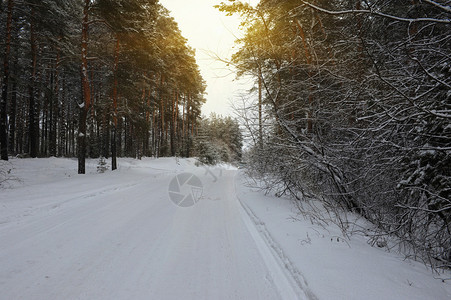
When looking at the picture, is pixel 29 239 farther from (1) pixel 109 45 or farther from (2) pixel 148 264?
(1) pixel 109 45

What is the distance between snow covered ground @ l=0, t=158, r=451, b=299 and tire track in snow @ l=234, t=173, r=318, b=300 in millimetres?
13

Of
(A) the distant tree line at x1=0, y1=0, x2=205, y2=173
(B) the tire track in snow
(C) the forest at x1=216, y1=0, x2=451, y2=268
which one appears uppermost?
(A) the distant tree line at x1=0, y1=0, x2=205, y2=173

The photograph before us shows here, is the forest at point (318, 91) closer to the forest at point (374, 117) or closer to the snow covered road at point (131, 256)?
the forest at point (374, 117)

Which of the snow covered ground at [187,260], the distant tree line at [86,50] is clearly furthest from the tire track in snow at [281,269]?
the distant tree line at [86,50]

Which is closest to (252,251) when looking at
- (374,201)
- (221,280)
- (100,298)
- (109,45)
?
(221,280)

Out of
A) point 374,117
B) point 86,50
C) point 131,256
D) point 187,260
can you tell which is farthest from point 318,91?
point 86,50

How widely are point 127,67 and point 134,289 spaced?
15.7 m

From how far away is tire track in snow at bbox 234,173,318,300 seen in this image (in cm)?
231

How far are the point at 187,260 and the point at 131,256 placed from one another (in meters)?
0.77

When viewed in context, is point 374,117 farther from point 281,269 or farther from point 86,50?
point 86,50

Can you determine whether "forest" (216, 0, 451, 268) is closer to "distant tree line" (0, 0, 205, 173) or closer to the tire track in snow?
the tire track in snow

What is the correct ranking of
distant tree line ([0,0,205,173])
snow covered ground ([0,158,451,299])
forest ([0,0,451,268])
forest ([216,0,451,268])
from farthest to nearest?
1. distant tree line ([0,0,205,173])
2. forest ([0,0,451,268])
3. forest ([216,0,451,268])
4. snow covered ground ([0,158,451,299])

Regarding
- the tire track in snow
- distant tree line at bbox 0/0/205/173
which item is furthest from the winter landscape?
distant tree line at bbox 0/0/205/173

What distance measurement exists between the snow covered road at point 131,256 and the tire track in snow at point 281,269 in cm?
2
